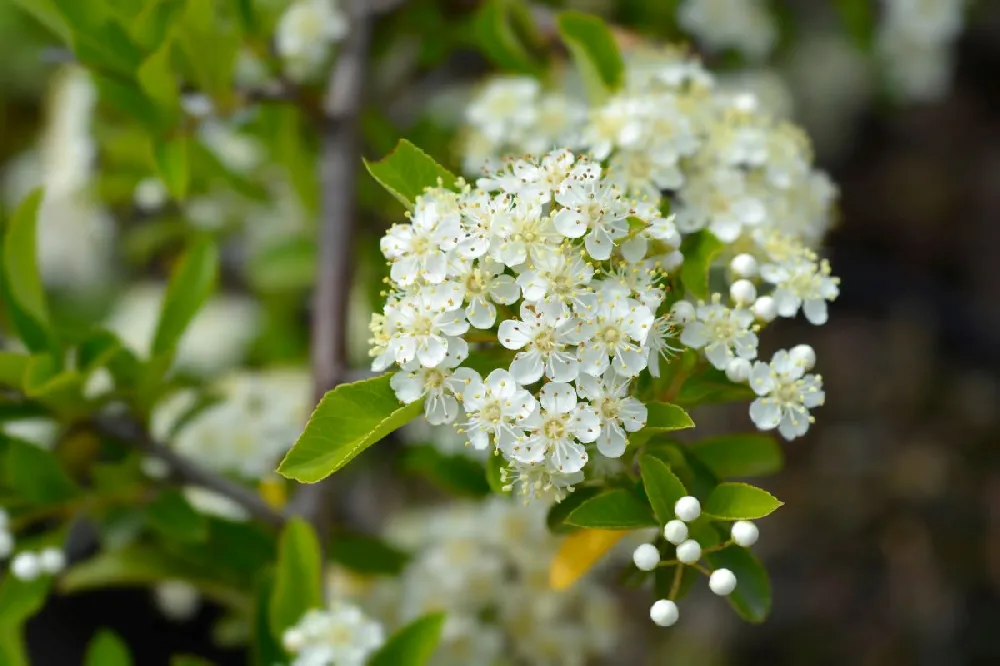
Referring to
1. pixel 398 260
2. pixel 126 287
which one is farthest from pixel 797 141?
pixel 126 287

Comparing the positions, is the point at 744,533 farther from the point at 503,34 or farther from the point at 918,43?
the point at 918,43

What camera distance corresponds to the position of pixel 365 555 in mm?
1532

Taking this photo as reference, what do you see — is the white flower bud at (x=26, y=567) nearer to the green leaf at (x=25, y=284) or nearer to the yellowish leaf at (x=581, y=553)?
the green leaf at (x=25, y=284)

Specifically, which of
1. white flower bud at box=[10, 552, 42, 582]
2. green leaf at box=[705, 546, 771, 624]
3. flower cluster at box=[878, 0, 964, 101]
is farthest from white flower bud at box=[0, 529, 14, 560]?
flower cluster at box=[878, 0, 964, 101]

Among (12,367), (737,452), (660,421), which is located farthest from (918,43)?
(12,367)

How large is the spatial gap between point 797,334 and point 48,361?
→ 2.21m

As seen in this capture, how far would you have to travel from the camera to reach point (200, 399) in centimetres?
135

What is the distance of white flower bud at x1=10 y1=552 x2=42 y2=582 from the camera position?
1175 millimetres

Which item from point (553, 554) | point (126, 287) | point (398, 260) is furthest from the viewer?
point (126, 287)

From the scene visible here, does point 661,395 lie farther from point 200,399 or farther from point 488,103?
point 200,399

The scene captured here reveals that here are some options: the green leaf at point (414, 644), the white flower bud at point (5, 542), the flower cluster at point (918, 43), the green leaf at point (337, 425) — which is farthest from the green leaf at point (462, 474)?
the flower cluster at point (918, 43)

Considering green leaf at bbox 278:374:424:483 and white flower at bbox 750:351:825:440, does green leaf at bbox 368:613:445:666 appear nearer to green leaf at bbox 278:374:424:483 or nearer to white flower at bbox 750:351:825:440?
green leaf at bbox 278:374:424:483

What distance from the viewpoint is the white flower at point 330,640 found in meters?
1.13

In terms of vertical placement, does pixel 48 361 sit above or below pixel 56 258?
above
